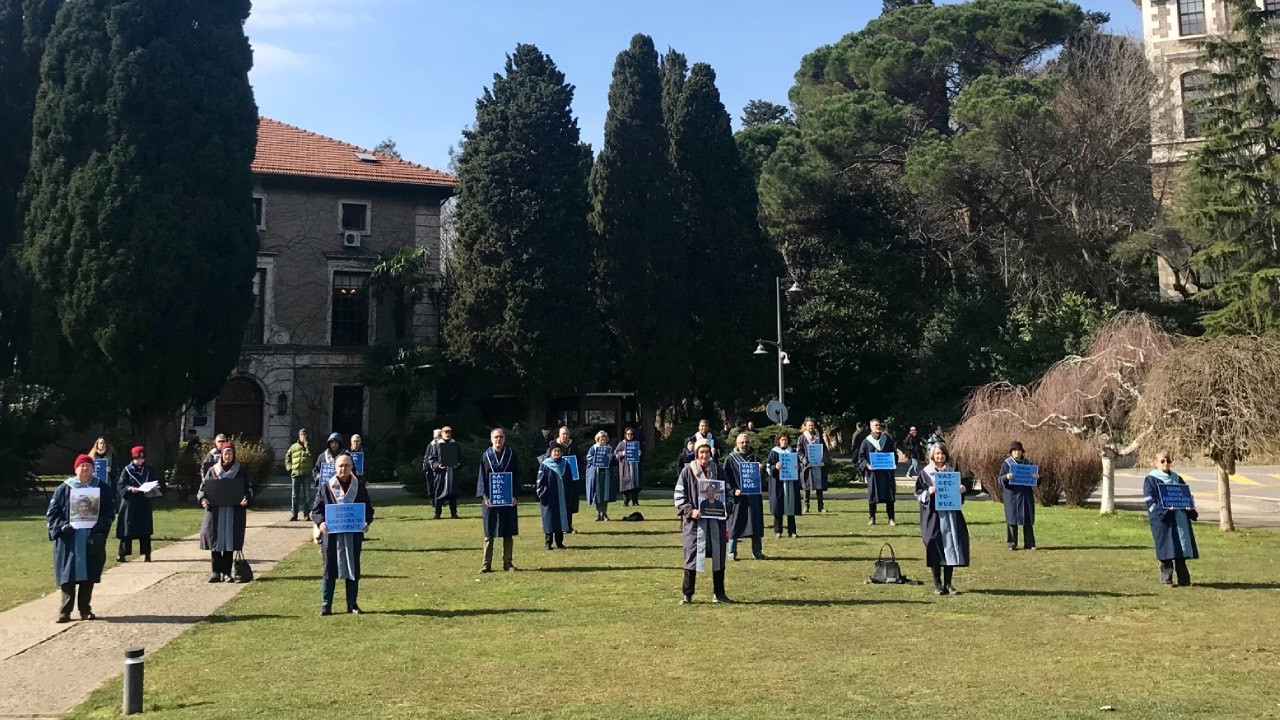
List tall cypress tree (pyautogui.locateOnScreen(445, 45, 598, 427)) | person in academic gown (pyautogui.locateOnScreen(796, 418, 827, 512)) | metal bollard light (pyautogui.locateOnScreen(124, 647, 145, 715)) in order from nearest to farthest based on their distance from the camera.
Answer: metal bollard light (pyautogui.locateOnScreen(124, 647, 145, 715)) → person in academic gown (pyautogui.locateOnScreen(796, 418, 827, 512)) → tall cypress tree (pyautogui.locateOnScreen(445, 45, 598, 427))

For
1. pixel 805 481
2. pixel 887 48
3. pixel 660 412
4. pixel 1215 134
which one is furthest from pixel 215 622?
pixel 887 48

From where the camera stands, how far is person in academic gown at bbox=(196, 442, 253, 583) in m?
13.8

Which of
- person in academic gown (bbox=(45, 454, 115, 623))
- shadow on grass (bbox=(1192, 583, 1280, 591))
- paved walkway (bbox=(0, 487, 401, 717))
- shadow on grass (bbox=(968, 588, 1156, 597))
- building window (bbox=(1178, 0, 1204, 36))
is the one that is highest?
building window (bbox=(1178, 0, 1204, 36))

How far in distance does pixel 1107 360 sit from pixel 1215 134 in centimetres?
1005

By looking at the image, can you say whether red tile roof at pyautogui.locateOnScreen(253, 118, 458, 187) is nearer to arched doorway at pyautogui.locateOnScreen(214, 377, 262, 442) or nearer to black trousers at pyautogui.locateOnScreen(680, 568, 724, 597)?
arched doorway at pyautogui.locateOnScreen(214, 377, 262, 442)

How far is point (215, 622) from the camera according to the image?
36.3 ft

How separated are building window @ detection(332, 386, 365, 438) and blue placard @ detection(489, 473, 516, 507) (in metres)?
27.9

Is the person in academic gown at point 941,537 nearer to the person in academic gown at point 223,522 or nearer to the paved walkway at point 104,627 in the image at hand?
the paved walkway at point 104,627

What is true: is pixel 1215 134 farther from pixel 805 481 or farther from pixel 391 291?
pixel 391 291

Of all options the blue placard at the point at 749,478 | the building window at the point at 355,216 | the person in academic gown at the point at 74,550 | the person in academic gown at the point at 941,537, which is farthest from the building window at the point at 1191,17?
the person in academic gown at the point at 74,550

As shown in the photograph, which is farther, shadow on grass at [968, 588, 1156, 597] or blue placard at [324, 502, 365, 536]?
shadow on grass at [968, 588, 1156, 597]

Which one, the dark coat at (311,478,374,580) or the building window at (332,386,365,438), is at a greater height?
the building window at (332,386,365,438)

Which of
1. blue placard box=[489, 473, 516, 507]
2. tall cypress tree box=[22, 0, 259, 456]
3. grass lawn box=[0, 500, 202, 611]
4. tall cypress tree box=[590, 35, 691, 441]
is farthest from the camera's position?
tall cypress tree box=[590, 35, 691, 441]

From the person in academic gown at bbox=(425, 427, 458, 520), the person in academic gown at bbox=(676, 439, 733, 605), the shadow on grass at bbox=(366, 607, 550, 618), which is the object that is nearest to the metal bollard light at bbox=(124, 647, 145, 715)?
the shadow on grass at bbox=(366, 607, 550, 618)
